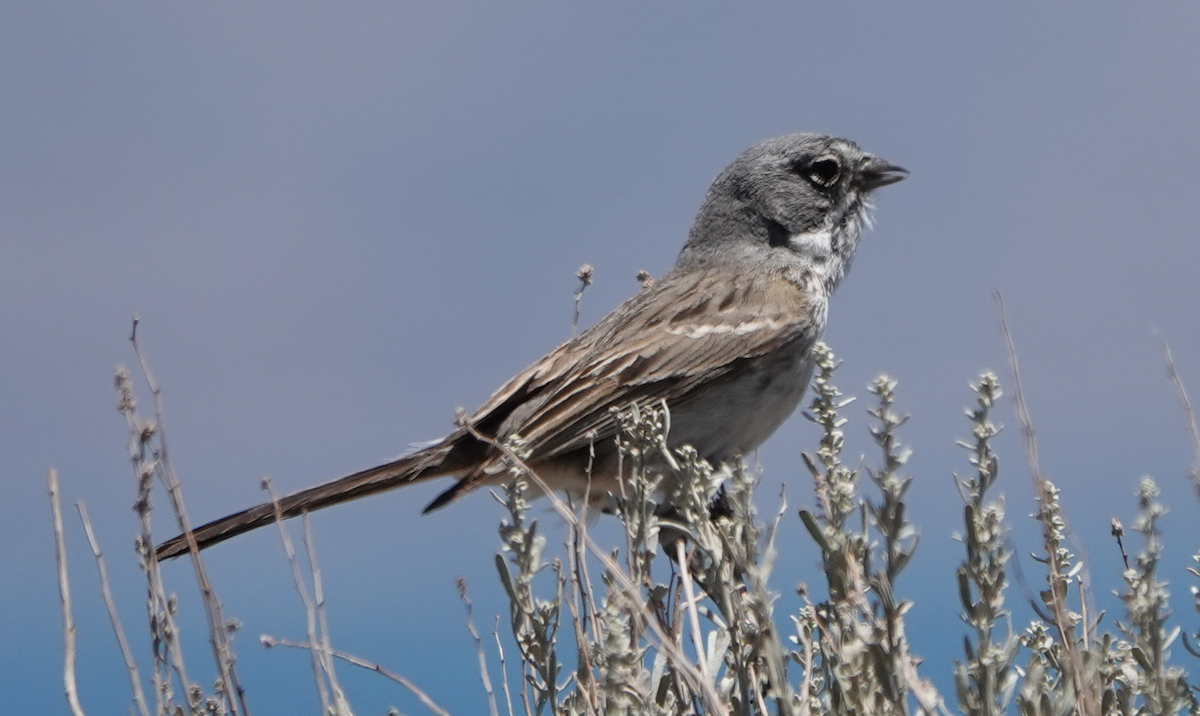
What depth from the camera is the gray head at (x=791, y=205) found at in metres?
5.71

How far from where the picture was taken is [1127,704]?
2.65 metres

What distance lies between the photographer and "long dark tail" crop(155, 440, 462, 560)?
463cm

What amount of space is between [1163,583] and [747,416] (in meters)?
2.33

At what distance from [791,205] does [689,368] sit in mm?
1343

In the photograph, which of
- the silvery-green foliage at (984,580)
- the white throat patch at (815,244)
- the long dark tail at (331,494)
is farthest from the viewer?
the white throat patch at (815,244)

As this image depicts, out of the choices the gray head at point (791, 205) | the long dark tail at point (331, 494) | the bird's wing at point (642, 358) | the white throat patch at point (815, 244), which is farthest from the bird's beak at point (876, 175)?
the long dark tail at point (331, 494)

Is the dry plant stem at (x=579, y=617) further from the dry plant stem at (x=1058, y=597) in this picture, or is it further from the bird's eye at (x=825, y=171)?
the bird's eye at (x=825, y=171)

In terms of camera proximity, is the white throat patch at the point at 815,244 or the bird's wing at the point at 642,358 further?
the white throat patch at the point at 815,244

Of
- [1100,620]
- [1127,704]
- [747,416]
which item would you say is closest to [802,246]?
[747,416]

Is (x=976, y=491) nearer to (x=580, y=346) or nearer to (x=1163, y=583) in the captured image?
(x=1163, y=583)

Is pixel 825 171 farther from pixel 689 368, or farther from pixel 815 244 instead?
pixel 689 368

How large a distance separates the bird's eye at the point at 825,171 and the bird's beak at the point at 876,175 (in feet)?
0.49

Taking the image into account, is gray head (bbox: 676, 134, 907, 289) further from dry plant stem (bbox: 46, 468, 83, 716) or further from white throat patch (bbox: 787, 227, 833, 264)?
dry plant stem (bbox: 46, 468, 83, 716)

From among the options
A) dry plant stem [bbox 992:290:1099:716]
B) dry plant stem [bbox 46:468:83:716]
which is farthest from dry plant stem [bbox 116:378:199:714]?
dry plant stem [bbox 992:290:1099:716]
